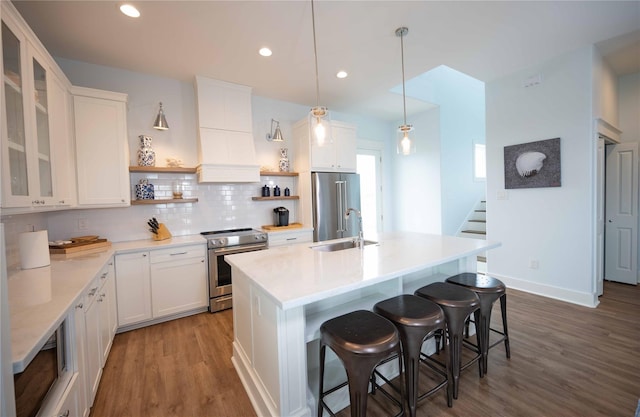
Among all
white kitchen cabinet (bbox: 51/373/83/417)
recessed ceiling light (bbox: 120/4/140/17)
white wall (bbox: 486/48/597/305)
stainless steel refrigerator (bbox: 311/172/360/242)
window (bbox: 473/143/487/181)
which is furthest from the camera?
window (bbox: 473/143/487/181)

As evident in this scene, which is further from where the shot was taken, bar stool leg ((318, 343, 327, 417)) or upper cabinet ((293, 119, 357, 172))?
upper cabinet ((293, 119, 357, 172))

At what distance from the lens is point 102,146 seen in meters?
2.76

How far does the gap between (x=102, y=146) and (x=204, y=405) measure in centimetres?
263

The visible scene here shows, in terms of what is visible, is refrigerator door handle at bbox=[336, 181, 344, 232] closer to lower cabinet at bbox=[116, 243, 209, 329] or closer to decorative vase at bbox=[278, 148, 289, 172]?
decorative vase at bbox=[278, 148, 289, 172]

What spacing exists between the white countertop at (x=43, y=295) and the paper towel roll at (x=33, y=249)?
0.05 meters

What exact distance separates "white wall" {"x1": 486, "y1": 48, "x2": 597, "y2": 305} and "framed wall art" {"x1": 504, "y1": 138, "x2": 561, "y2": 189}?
0.24 ft

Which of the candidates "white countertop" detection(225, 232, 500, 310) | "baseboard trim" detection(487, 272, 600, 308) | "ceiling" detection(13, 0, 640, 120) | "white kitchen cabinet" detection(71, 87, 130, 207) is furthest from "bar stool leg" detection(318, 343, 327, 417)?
"baseboard trim" detection(487, 272, 600, 308)

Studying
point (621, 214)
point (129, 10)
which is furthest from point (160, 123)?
point (621, 214)

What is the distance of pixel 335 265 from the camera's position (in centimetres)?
178

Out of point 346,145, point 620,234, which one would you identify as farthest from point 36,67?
point 620,234

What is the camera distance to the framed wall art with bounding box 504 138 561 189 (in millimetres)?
3215

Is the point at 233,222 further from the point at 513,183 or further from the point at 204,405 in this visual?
the point at 513,183

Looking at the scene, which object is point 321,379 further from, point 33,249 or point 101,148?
point 101,148

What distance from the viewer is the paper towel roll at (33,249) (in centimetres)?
191
